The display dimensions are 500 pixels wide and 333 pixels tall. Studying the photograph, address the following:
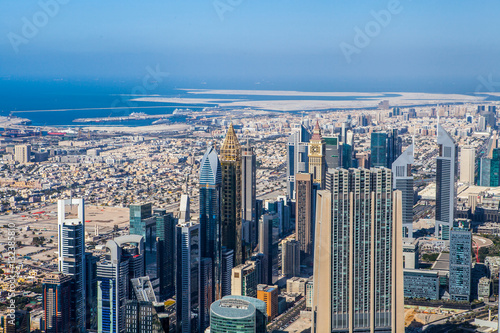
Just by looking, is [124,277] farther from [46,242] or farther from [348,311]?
[46,242]

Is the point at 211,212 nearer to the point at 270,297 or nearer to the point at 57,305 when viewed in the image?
the point at 270,297

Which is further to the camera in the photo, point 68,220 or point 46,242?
point 46,242

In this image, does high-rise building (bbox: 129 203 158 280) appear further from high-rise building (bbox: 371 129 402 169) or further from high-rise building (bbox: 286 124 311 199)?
high-rise building (bbox: 371 129 402 169)

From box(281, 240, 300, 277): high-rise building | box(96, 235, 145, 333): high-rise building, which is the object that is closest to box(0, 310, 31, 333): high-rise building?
box(96, 235, 145, 333): high-rise building

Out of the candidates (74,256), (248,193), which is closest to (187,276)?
(74,256)

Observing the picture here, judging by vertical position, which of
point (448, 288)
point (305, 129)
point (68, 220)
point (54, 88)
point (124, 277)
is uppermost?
point (54, 88)

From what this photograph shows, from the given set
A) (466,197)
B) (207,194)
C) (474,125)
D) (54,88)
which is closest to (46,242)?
(207,194)
